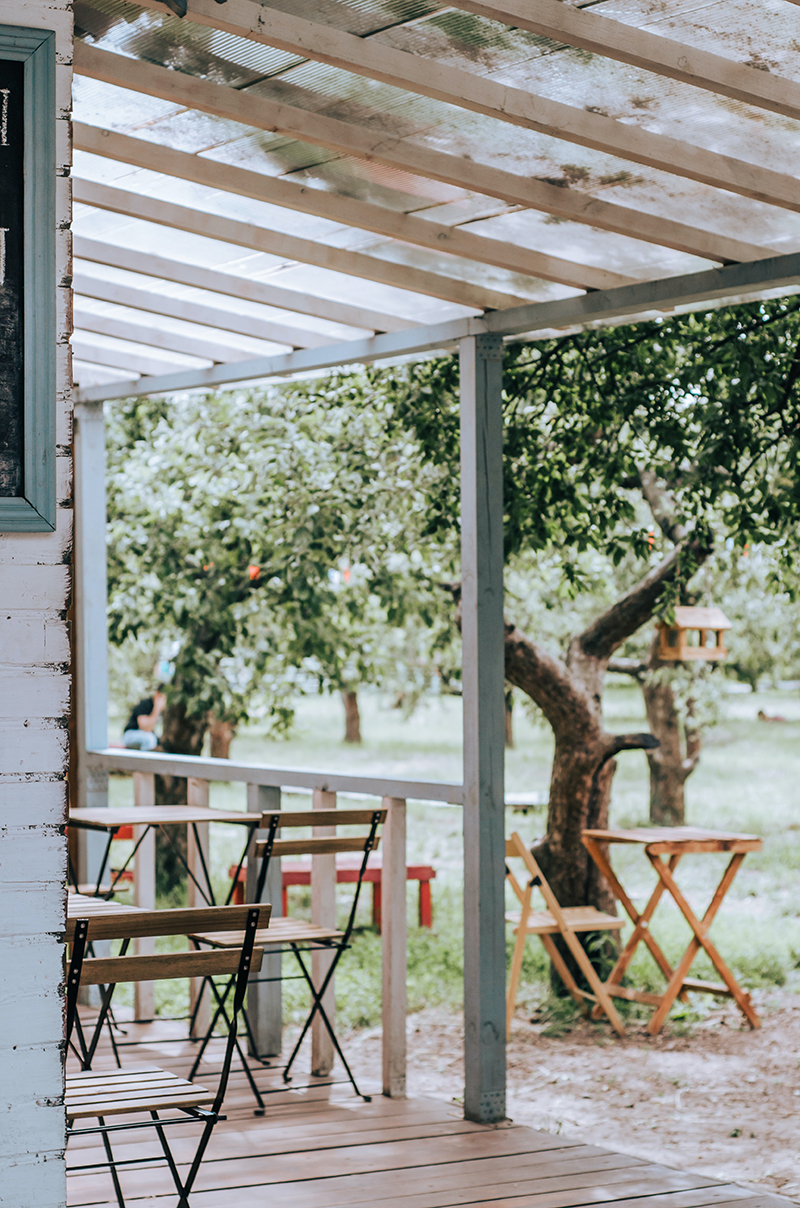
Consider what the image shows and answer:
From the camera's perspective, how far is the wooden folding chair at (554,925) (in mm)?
6438

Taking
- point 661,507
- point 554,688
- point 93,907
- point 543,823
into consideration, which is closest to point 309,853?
point 93,907

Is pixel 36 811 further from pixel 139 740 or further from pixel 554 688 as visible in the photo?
pixel 139 740

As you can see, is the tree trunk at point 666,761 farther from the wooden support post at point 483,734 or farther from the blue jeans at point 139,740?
the wooden support post at point 483,734

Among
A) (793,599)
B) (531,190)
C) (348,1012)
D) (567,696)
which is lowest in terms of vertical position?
Answer: (348,1012)

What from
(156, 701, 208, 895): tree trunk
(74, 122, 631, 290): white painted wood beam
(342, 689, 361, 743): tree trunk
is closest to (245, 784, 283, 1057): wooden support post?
(74, 122, 631, 290): white painted wood beam

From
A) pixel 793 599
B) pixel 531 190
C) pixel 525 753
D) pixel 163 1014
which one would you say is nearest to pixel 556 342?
pixel 793 599

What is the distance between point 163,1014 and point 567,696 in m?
2.66

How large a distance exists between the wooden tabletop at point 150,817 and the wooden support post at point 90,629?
33.0 inches

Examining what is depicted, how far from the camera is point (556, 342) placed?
6.27 m

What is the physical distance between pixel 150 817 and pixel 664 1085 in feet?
8.54

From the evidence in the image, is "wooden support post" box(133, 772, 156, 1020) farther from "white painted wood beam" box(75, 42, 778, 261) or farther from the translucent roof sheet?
"white painted wood beam" box(75, 42, 778, 261)

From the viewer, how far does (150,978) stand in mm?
2889

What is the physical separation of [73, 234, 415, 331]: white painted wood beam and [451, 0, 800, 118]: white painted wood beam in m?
1.54

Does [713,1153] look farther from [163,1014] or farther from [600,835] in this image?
[163,1014]
